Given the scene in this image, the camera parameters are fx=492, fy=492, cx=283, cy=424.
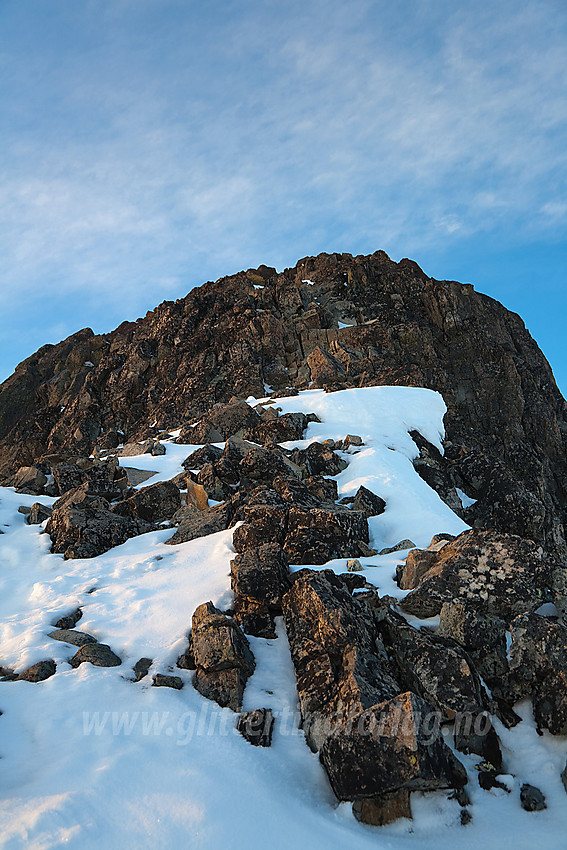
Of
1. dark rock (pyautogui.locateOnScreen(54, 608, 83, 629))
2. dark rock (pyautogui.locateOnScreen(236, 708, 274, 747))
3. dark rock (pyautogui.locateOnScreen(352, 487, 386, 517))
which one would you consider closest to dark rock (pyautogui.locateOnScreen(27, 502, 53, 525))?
dark rock (pyautogui.locateOnScreen(54, 608, 83, 629))

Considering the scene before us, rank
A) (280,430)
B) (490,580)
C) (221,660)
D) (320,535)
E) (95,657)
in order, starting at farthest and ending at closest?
(280,430), (320,535), (490,580), (95,657), (221,660)

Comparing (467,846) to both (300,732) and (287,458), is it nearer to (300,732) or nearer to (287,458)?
(300,732)

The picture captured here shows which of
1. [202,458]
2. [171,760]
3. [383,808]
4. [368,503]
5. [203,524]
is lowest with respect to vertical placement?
[383,808]

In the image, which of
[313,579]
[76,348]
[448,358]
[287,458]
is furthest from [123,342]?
[313,579]

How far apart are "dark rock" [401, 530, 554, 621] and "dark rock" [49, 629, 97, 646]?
17.7ft

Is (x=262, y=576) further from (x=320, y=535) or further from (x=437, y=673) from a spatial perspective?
(x=437, y=673)

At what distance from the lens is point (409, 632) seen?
7.59 m

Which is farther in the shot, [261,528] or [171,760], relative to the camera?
[261,528]

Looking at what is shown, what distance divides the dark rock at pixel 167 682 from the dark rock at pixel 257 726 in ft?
3.51

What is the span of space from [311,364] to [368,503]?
2166 centimetres

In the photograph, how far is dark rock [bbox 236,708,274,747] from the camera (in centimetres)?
625

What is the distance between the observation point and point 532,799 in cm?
561

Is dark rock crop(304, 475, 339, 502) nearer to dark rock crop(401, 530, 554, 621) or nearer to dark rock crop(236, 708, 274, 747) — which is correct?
dark rock crop(401, 530, 554, 621)

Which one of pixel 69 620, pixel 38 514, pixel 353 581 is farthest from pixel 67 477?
pixel 353 581
